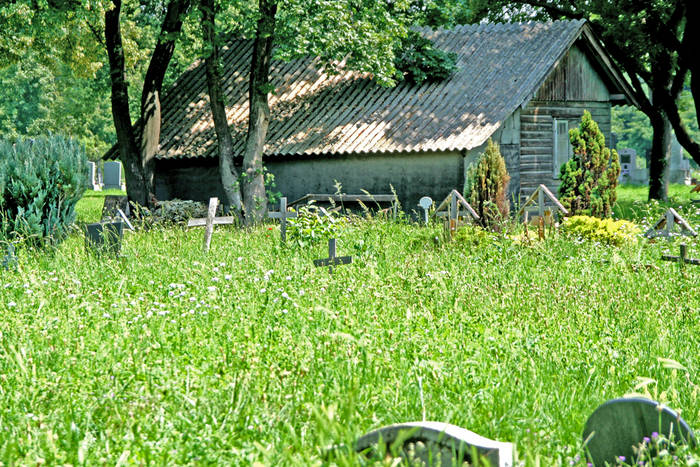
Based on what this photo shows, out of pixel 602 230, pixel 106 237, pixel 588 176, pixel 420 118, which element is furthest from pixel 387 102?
pixel 106 237


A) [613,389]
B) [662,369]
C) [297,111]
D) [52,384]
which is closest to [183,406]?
[52,384]

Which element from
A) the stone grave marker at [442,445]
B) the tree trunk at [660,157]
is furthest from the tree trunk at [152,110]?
the stone grave marker at [442,445]

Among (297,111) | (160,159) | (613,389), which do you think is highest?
(297,111)

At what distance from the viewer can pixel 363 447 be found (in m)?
3.26

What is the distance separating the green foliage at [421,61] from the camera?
816 inches

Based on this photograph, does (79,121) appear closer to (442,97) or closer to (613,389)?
(442,97)

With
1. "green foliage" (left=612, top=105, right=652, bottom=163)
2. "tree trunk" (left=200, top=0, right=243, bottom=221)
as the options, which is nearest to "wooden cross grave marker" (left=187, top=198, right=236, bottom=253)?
"tree trunk" (left=200, top=0, right=243, bottom=221)

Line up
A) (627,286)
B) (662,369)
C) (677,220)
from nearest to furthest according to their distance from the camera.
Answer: (662,369) < (627,286) < (677,220)

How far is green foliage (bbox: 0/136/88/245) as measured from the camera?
10.5 m

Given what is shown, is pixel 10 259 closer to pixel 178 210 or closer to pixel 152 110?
pixel 178 210

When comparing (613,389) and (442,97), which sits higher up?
(442,97)

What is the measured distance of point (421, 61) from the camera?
68.6 feet

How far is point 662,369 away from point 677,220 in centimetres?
790

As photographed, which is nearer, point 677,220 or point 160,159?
point 677,220
